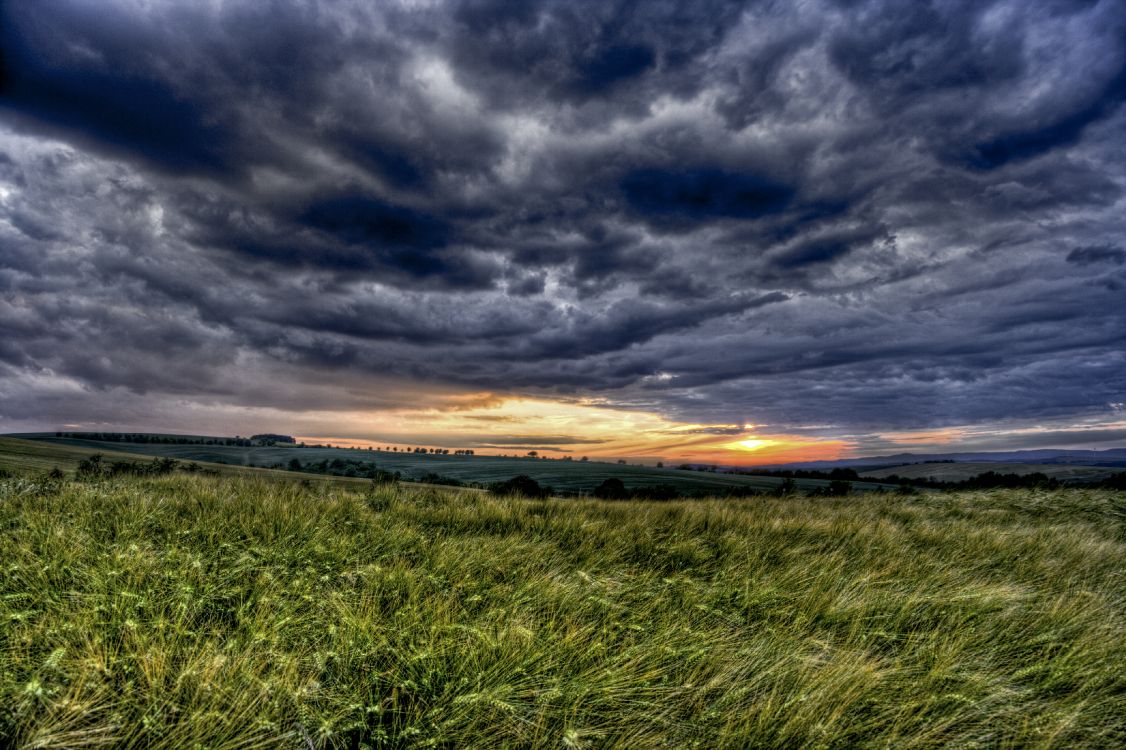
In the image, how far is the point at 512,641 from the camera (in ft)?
11.0

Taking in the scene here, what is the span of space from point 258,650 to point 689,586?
12.7ft

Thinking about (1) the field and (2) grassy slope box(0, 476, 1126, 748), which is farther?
(1) the field

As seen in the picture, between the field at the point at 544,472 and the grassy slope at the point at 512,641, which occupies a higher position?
the grassy slope at the point at 512,641

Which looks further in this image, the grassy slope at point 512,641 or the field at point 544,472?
the field at point 544,472

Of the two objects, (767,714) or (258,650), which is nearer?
(767,714)

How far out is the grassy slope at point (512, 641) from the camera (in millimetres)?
2648

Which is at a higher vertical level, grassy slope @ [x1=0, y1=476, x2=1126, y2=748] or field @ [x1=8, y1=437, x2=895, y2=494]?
grassy slope @ [x1=0, y1=476, x2=1126, y2=748]

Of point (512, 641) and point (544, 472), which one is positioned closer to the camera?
point (512, 641)

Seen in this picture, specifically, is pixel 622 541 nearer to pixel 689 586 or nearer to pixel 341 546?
pixel 689 586

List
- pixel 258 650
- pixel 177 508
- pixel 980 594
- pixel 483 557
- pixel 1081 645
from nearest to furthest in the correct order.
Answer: pixel 258 650
pixel 1081 645
pixel 980 594
pixel 483 557
pixel 177 508

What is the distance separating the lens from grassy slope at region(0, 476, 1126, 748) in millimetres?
2648

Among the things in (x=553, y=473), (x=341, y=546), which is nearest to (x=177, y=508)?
(x=341, y=546)

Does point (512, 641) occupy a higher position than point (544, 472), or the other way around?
point (512, 641)

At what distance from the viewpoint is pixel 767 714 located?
2.73 meters
